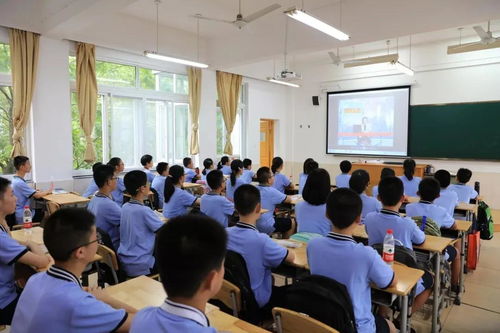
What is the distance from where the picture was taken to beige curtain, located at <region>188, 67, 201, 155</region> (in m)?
8.65

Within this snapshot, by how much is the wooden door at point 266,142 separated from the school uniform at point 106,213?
8500 mm

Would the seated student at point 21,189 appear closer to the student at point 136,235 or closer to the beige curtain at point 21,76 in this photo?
the beige curtain at point 21,76

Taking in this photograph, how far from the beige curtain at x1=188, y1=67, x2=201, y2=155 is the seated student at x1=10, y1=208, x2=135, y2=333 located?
24.2ft

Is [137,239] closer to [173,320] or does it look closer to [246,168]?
[173,320]

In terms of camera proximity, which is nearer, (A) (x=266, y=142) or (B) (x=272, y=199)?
(B) (x=272, y=199)

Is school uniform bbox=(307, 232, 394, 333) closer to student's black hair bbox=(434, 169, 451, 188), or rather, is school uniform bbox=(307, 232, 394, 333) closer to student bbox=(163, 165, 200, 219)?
student bbox=(163, 165, 200, 219)

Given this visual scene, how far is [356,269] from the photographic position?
1.78 meters

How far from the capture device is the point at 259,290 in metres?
2.25

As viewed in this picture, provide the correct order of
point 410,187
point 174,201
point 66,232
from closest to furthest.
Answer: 1. point 66,232
2. point 174,201
3. point 410,187

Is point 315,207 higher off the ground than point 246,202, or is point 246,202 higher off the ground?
point 246,202

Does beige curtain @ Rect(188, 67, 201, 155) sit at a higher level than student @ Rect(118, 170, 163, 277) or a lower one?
higher

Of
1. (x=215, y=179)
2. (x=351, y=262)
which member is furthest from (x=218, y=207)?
(x=351, y=262)

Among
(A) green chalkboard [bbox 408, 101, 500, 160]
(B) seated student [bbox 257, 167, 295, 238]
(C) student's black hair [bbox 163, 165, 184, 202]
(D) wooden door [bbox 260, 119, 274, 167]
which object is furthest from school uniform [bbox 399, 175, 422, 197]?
(D) wooden door [bbox 260, 119, 274, 167]

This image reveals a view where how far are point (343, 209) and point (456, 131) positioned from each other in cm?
787
